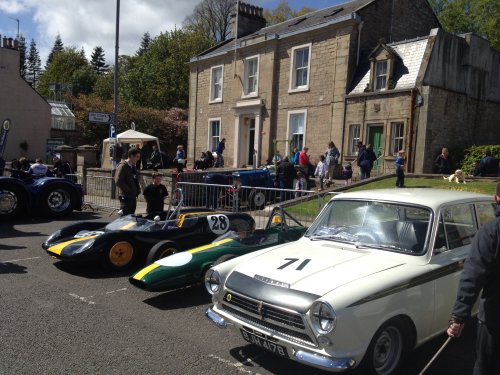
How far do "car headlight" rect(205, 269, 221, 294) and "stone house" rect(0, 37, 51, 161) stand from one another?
32.9 meters

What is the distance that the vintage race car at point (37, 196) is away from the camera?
10820 mm

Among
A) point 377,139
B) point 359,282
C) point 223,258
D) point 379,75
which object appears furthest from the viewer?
point 377,139

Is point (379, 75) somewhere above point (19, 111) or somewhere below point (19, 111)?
above

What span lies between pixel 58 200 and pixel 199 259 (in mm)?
7550

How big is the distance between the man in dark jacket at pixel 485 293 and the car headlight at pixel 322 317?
0.83 metres

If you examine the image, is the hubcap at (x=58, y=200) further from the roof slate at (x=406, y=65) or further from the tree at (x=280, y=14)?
the tree at (x=280, y=14)

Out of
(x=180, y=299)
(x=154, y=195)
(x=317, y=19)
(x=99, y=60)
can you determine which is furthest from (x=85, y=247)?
(x=99, y=60)

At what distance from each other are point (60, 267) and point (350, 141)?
15058 millimetres

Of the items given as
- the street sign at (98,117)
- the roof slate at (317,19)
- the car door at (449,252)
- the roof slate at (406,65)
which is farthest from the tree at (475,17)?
the car door at (449,252)

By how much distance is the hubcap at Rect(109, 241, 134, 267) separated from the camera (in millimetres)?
6602

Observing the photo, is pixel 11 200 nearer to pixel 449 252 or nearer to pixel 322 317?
→ pixel 322 317

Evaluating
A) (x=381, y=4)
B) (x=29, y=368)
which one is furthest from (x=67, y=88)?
(x=29, y=368)

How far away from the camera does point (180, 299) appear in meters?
5.67

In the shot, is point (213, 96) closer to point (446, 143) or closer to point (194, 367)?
point (446, 143)
